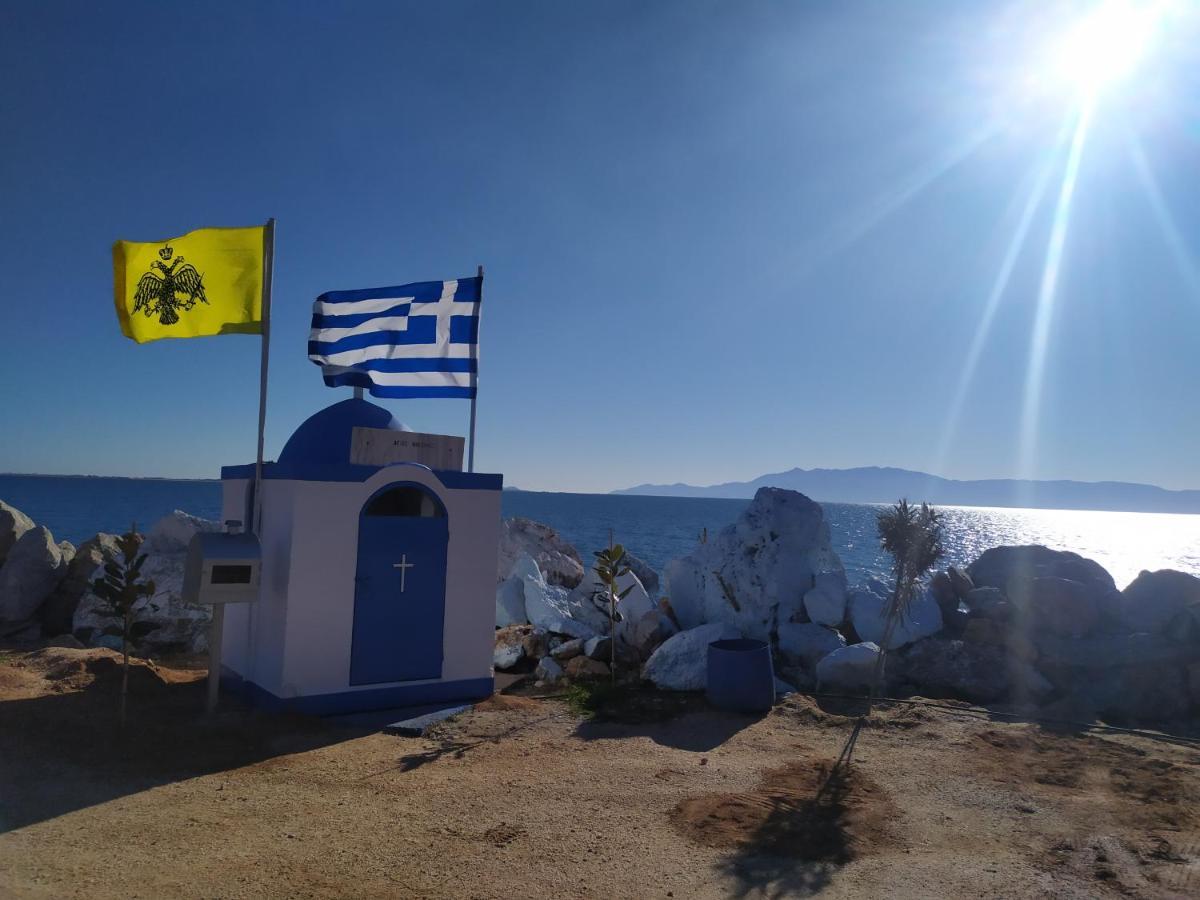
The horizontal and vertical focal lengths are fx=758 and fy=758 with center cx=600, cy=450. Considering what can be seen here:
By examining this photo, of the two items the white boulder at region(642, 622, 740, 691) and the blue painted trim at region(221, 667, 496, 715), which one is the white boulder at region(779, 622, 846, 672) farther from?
the blue painted trim at region(221, 667, 496, 715)

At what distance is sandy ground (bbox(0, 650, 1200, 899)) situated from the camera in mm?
5469

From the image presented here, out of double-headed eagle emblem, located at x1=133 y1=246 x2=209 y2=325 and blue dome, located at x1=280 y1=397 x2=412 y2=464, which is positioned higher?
double-headed eagle emblem, located at x1=133 y1=246 x2=209 y2=325

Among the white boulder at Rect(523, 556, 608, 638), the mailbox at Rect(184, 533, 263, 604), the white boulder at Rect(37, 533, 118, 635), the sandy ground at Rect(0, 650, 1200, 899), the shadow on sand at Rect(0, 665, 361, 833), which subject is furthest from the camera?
the white boulder at Rect(37, 533, 118, 635)

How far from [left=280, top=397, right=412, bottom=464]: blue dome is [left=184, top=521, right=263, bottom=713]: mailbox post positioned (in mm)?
1656

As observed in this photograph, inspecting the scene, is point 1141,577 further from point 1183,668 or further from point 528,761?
point 528,761

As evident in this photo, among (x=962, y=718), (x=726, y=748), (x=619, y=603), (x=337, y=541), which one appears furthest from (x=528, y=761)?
(x=619, y=603)

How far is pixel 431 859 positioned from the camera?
225 inches

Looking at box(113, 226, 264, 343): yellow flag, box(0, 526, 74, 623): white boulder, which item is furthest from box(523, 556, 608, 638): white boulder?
box(0, 526, 74, 623): white boulder

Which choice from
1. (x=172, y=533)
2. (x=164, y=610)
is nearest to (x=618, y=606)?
(x=164, y=610)

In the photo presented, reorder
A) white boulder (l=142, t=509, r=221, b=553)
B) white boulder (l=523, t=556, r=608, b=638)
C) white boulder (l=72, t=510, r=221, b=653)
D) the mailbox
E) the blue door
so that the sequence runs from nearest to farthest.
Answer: the mailbox → the blue door → white boulder (l=72, t=510, r=221, b=653) → white boulder (l=523, t=556, r=608, b=638) → white boulder (l=142, t=509, r=221, b=553)

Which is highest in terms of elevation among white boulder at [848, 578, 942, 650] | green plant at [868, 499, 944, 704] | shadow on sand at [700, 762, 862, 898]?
green plant at [868, 499, 944, 704]

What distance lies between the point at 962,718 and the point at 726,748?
3607 mm

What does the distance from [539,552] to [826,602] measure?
33.7 feet

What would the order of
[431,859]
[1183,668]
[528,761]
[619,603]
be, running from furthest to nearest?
[619,603]
[1183,668]
[528,761]
[431,859]
